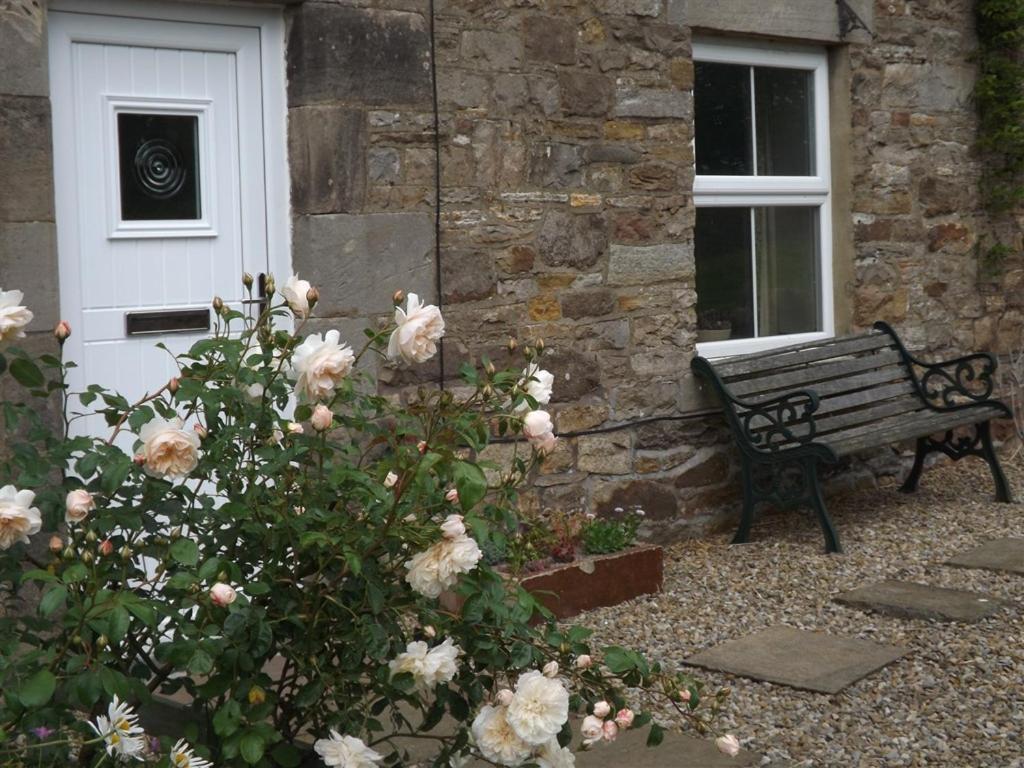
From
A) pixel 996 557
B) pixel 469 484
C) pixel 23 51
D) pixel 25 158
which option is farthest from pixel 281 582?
pixel 996 557

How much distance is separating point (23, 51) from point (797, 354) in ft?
12.4

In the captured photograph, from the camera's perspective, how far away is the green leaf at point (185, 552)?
94.2 inches

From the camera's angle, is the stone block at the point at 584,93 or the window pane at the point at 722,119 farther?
the window pane at the point at 722,119

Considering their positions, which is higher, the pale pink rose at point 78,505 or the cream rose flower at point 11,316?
the cream rose flower at point 11,316

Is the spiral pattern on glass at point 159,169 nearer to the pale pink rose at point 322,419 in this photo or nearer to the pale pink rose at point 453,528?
the pale pink rose at point 322,419

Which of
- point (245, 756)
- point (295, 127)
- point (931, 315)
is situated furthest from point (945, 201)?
point (245, 756)

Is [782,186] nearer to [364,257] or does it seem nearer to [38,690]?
[364,257]

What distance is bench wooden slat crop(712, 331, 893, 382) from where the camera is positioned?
6.36 m

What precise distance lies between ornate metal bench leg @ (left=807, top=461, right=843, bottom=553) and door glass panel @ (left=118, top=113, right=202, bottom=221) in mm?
2757

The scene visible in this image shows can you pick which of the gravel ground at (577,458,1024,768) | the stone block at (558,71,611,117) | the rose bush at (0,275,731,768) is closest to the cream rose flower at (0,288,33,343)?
the rose bush at (0,275,731,768)

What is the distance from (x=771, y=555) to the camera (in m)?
5.98

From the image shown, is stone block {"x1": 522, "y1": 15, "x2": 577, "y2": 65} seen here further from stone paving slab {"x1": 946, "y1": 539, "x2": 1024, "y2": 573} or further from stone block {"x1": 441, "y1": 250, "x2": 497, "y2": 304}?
stone paving slab {"x1": 946, "y1": 539, "x2": 1024, "y2": 573}

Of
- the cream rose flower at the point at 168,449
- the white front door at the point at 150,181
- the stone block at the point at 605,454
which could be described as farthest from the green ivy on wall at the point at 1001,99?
the cream rose flower at the point at 168,449

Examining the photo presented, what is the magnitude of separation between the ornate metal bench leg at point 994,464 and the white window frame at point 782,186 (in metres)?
0.89
